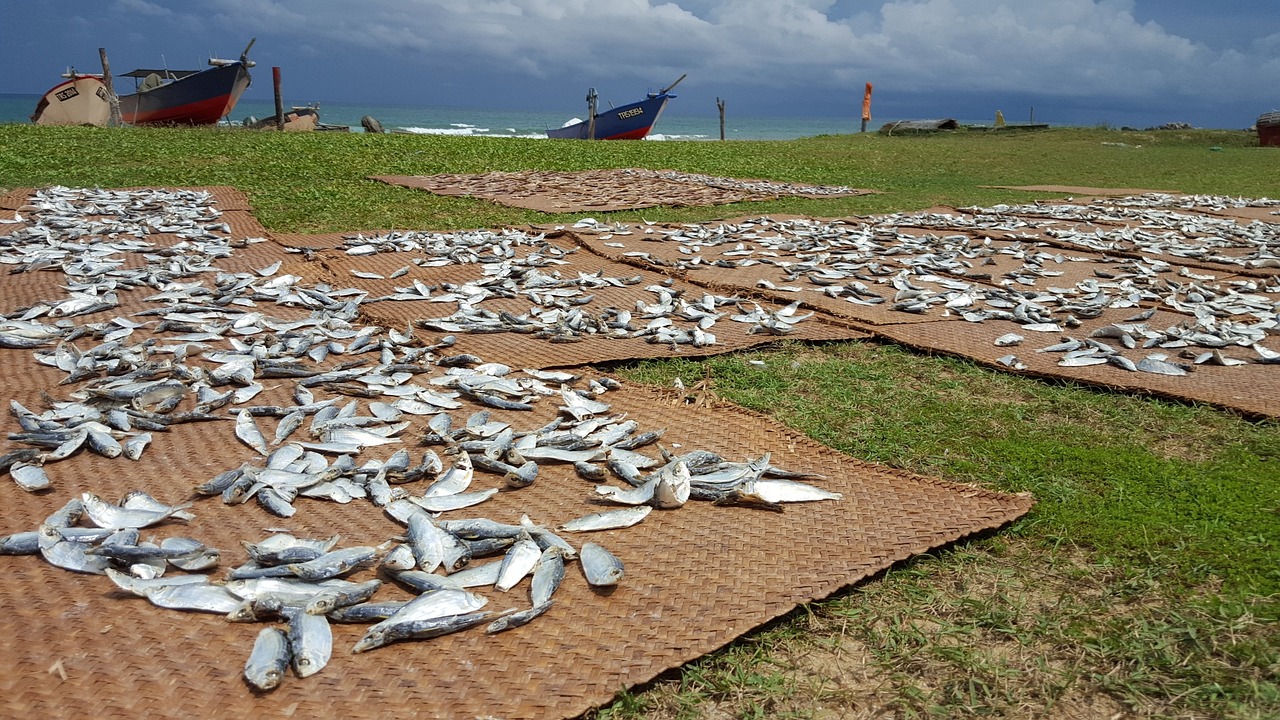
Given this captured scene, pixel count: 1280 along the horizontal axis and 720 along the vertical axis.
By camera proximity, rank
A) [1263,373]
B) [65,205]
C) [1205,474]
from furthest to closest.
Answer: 1. [65,205]
2. [1263,373]
3. [1205,474]

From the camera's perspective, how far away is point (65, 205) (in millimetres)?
6316

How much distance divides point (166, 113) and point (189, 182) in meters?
13.9

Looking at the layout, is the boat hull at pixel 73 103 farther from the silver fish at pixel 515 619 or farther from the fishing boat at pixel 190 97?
the silver fish at pixel 515 619

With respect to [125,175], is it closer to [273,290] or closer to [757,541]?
[273,290]

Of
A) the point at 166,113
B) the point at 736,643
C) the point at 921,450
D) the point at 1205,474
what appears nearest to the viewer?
the point at 736,643

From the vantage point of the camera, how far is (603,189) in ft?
28.0

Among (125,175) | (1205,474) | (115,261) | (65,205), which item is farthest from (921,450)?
(125,175)

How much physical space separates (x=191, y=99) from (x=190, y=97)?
0.16 ft

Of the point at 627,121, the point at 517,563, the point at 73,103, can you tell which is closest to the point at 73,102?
the point at 73,103

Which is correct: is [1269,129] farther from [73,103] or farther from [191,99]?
[73,103]

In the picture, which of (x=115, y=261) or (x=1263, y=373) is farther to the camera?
(x=115, y=261)

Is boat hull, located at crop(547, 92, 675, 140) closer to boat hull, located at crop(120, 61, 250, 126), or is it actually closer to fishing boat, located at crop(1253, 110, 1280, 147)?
boat hull, located at crop(120, 61, 250, 126)

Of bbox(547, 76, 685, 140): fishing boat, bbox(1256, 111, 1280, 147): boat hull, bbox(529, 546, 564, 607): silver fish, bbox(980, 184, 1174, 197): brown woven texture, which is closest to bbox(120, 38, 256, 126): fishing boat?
bbox(547, 76, 685, 140): fishing boat

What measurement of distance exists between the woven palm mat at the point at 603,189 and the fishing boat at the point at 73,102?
1345 cm
